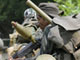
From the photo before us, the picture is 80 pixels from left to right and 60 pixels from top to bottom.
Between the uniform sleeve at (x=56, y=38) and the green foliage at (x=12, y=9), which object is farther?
the green foliage at (x=12, y=9)

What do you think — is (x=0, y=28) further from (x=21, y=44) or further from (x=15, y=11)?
(x=21, y=44)

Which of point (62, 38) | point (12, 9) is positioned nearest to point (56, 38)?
point (62, 38)

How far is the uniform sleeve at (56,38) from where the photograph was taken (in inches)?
135

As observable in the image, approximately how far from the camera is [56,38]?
3.43 meters

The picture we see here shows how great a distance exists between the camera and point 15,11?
21.5 m

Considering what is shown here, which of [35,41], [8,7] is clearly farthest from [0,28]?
[35,41]

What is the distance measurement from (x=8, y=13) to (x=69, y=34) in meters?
18.1

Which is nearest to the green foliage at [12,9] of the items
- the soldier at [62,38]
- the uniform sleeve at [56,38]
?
the soldier at [62,38]

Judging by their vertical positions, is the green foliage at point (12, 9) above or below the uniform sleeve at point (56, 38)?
below

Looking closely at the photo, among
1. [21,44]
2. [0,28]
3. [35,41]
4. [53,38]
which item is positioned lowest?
[0,28]


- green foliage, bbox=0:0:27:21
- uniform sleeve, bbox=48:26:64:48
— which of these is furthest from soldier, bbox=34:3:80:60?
green foliage, bbox=0:0:27:21

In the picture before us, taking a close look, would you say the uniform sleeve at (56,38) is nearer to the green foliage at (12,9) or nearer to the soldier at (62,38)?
the soldier at (62,38)

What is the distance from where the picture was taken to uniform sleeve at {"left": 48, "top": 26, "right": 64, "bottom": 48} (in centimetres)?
343

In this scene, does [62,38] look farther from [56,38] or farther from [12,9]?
[12,9]
